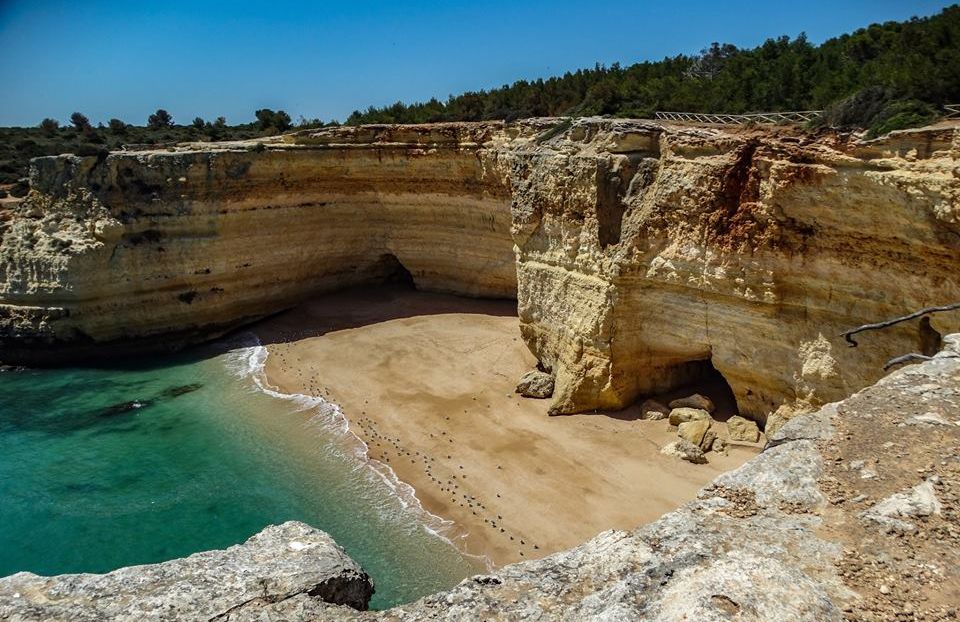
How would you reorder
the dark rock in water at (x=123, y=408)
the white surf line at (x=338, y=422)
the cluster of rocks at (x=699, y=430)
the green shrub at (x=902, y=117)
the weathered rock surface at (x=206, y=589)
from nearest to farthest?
the weathered rock surface at (x=206, y=589), the green shrub at (x=902, y=117), the white surf line at (x=338, y=422), the cluster of rocks at (x=699, y=430), the dark rock in water at (x=123, y=408)

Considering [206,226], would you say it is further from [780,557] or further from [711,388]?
[780,557]

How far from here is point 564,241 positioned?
17.2 metres

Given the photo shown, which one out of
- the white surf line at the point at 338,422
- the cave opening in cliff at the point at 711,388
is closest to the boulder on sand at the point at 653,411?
the cave opening in cliff at the point at 711,388

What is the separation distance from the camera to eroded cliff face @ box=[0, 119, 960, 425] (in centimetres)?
1149

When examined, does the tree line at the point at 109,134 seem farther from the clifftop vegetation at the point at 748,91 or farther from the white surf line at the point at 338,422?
the white surf line at the point at 338,422

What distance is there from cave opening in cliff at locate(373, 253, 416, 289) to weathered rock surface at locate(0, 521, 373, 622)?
22.7m

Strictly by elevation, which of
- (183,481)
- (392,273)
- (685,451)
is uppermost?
(392,273)

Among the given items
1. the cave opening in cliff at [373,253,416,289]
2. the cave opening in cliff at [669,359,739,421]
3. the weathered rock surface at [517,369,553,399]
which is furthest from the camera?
the cave opening in cliff at [373,253,416,289]

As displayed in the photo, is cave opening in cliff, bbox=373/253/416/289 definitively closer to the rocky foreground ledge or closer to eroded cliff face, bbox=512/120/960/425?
eroded cliff face, bbox=512/120/960/425

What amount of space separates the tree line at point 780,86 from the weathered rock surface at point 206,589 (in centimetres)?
1244

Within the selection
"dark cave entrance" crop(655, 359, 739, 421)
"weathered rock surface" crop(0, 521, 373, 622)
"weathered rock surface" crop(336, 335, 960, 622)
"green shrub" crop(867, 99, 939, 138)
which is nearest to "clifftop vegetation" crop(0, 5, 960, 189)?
"green shrub" crop(867, 99, 939, 138)

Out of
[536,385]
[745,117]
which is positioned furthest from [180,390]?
[745,117]

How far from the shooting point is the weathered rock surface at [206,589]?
4219 millimetres

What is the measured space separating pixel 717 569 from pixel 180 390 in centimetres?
2018
